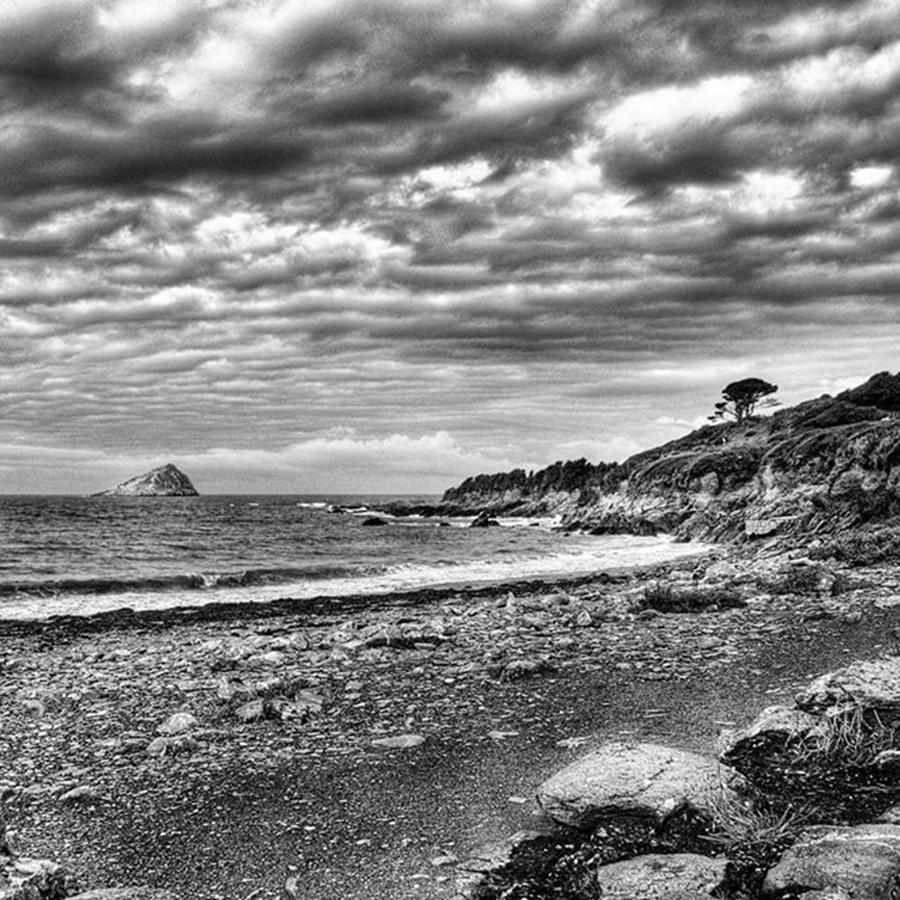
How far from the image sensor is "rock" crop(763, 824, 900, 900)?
4.46 m

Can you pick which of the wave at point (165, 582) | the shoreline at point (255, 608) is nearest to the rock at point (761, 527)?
the shoreline at point (255, 608)

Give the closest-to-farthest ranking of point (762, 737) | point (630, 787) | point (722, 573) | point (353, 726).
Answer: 1. point (630, 787)
2. point (762, 737)
3. point (353, 726)
4. point (722, 573)

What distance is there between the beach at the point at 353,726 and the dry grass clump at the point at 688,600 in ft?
1.49

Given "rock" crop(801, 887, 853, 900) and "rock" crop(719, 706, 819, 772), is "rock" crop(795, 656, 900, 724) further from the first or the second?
"rock" crop(801, 887, 853, 900)

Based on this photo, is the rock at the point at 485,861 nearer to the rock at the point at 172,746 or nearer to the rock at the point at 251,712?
the rock at the point at 172,746

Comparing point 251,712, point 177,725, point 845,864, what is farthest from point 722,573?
point 845,864

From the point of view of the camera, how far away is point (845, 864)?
4.70 m

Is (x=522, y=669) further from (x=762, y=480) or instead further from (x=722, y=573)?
(x=762, y=480)

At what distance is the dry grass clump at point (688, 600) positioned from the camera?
17.5m

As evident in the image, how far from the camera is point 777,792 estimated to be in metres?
6.77

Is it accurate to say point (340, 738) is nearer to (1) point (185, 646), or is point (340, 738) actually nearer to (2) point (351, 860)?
(2) point (351, 860)

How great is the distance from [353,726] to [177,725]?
217 centimetres

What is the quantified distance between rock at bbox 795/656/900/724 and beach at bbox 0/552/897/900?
120cm

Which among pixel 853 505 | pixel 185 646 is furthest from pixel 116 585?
pixel 853 505
